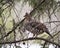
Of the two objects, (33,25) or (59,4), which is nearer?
(33,25)

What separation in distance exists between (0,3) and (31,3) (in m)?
0.38

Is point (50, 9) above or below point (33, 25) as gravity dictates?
above

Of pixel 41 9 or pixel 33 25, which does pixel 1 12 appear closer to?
pixel 41 9

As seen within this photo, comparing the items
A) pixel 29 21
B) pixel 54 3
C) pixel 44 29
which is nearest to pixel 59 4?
pixel 54 3

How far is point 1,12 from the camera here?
76.1 inches

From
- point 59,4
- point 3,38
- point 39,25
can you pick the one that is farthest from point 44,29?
point 59,4

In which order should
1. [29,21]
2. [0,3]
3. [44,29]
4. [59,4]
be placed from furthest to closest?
[59,4], [0,3], [44,29], [29,21]

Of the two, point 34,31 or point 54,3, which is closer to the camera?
point 34,31

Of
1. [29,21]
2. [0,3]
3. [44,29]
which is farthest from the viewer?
[0,3]

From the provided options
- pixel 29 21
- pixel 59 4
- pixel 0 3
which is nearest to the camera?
pixel 29 21

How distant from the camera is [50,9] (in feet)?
6.81

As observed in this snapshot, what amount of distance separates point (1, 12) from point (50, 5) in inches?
20.6

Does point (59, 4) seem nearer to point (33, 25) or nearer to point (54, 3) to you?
point (54, 3)

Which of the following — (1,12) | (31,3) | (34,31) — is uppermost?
(31,3)
